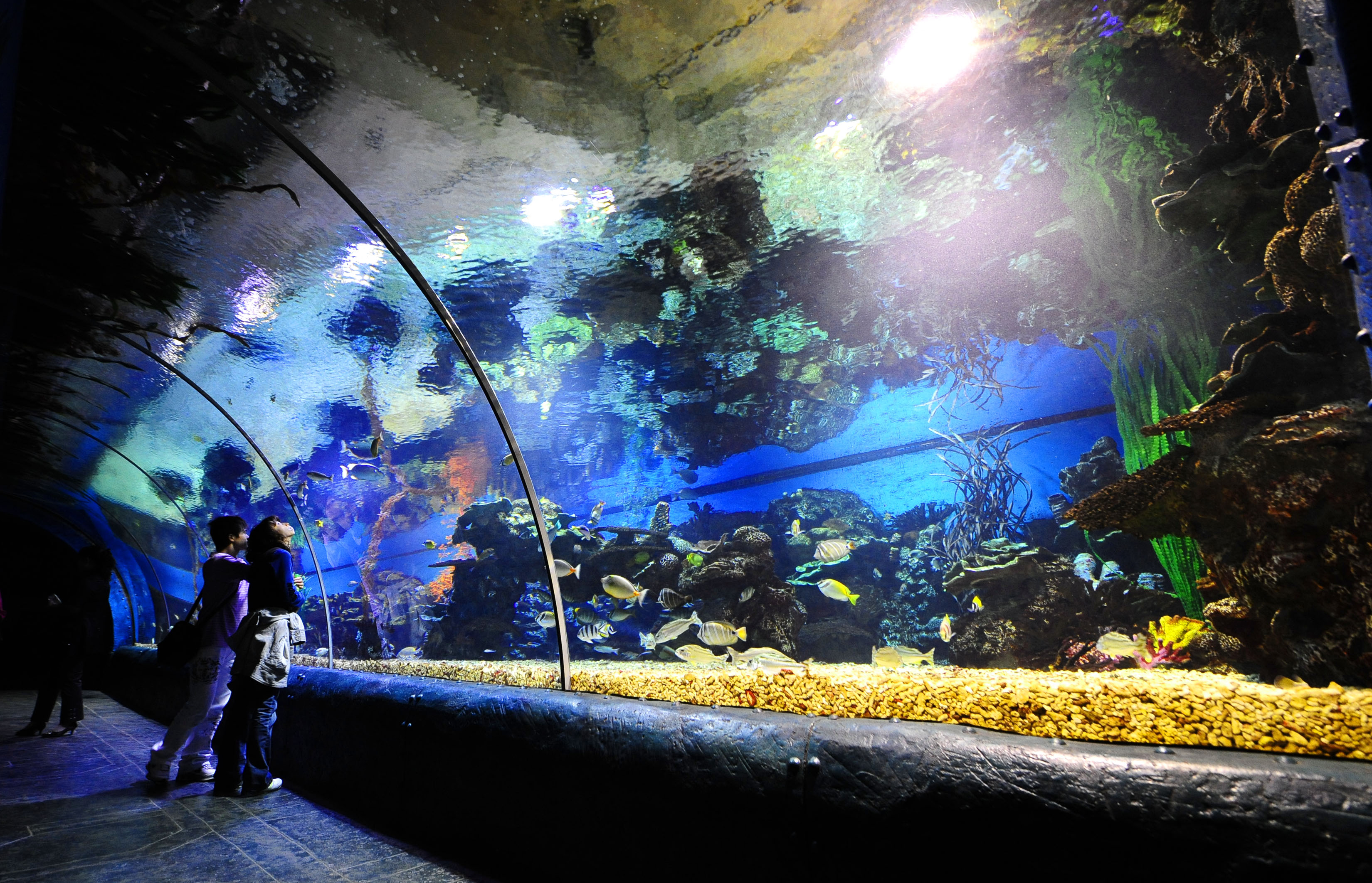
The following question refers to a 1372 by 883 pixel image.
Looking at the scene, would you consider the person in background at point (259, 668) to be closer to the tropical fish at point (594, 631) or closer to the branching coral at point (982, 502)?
the tropical fish at point (594, 631)

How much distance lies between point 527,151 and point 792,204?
2633 millimetres

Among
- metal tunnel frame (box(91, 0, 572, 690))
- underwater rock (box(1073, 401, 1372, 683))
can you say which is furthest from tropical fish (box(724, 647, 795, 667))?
underwater rock (box(1073, 401, 1372, 683))

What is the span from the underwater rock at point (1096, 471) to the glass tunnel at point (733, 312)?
0.53 ft

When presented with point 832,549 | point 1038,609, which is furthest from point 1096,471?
point 832,549

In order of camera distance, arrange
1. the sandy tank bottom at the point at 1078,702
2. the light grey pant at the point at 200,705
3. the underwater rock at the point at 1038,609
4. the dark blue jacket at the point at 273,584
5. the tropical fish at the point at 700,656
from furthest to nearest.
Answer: the underwater rock at the point at 1038,609, the tropical fish at the point at 700,656, the light grey pant at the point at 200,705, the dark blue jacket at the point at 273,584, the sandy tank bottom at the point at 1078,702

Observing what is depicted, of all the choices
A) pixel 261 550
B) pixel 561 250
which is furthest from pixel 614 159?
pixel 261 550

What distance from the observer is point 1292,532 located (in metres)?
3.01

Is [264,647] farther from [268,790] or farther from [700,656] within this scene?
[700,656]

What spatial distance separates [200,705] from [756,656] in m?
4.81

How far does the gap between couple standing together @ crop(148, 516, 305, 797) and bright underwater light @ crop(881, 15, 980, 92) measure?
18.5 feet

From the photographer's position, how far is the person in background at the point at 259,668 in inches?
168

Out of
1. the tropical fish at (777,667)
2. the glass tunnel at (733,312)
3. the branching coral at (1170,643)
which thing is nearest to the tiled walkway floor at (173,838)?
the glass tunnel at (733,312)

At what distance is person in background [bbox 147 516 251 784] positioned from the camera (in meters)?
4.70

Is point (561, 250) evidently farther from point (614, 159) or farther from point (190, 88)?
point (190, 88)
